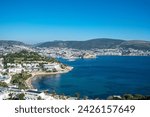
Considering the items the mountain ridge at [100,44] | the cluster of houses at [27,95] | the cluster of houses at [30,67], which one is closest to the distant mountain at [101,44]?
the mountain ridge at [100,44]

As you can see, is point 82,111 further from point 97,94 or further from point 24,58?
point 24,58

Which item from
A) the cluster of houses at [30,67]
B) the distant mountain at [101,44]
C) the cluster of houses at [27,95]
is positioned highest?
the distant mountain at [101,44]

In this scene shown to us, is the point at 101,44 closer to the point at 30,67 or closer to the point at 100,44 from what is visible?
the point at 100,44

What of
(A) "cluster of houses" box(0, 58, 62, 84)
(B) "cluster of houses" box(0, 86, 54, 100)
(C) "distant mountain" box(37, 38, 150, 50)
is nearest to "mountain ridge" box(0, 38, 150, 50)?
(C) "distant mountain" box(37, 38, 150, 50)

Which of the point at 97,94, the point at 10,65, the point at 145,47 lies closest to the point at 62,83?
the point at 97,94

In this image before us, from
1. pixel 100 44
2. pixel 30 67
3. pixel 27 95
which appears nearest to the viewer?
pixel 27 95

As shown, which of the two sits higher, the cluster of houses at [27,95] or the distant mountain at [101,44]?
the distant mountain at [101,44]

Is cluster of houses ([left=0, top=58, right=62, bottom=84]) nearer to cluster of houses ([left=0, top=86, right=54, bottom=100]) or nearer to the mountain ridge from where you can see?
cluster of houses ([left=0, top=86, right=54, bottom=100])

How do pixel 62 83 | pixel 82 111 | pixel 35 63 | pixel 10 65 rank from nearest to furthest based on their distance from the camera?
pixel 82 111
pixel 62 83
pixel 10 65
pixel 35 63

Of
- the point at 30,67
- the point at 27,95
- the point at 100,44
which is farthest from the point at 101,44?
the point at 27,95

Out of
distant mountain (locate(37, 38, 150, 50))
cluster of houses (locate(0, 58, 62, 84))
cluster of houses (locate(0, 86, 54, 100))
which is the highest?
distant mountain (locate(37, 38, 150, 50))

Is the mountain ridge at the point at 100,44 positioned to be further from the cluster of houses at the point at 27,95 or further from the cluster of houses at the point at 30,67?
the cluster of houses at the point at 27,95
